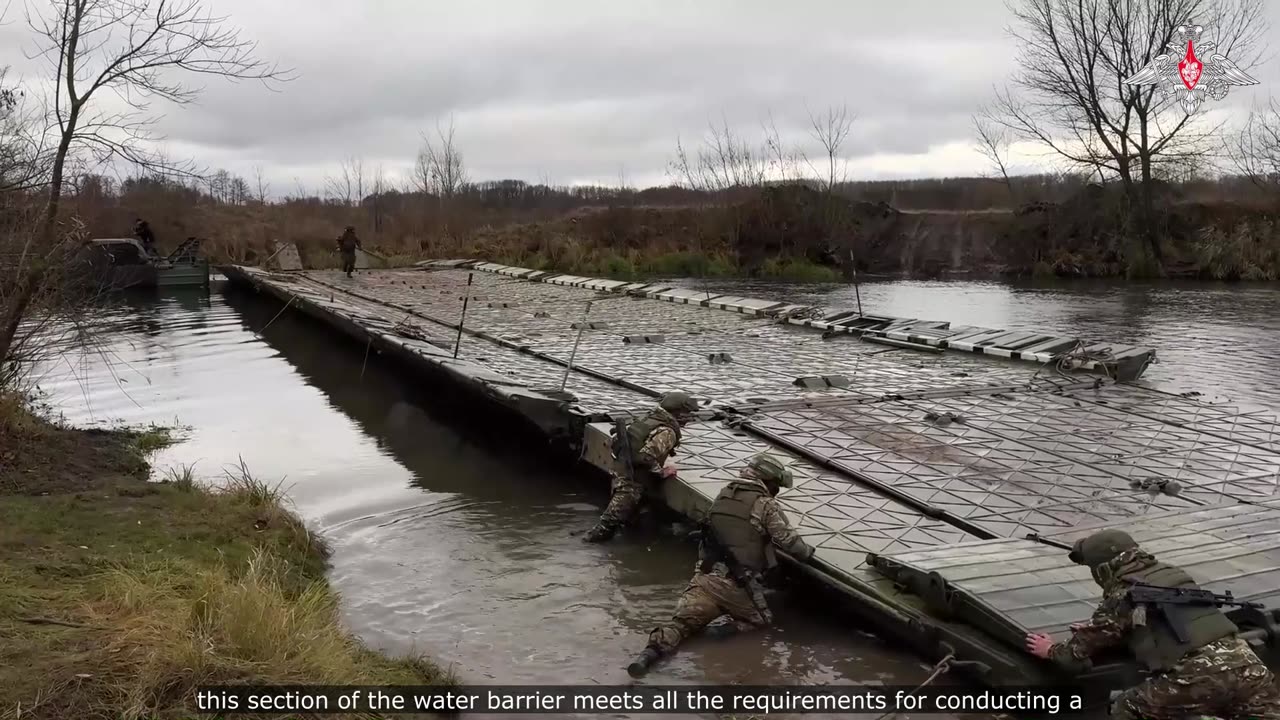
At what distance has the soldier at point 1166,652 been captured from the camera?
158 inches

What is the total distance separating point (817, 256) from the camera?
36.5 metres

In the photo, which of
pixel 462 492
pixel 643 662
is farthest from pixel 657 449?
pixel 462 492

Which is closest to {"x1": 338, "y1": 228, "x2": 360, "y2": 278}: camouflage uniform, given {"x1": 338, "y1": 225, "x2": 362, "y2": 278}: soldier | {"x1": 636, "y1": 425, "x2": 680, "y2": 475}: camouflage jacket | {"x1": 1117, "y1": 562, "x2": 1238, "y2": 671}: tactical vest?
{"x1": 338, "y1": 225, "x2": 362, "y2": 278}: soldier

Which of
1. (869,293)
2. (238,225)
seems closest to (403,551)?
(869,293)

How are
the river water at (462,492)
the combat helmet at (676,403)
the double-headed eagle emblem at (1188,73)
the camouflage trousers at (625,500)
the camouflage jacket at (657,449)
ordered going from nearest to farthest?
the river water at (462,492), the camouflage jacket at (657,449), the camouflage trousers at (625,500), the combat helmet at (676,403), the double-headed eagle emblem at (1188,73)

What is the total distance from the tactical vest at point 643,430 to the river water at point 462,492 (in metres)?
0.70

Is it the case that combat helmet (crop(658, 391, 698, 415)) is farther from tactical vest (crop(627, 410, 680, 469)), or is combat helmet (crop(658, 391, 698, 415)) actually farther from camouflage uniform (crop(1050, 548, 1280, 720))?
camouflage uniform (crop(1050, 548, 1280, 720))

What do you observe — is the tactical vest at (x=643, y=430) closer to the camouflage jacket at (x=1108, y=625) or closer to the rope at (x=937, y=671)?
the rope at (x=937, y=671)

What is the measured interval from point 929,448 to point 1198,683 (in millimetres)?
4610

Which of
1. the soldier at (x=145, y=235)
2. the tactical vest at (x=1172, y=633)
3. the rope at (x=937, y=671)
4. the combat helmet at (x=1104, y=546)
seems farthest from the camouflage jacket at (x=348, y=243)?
the tactical vest at (x=1172, y=633)

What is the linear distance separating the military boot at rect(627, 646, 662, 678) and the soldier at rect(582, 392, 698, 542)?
7.09 feet

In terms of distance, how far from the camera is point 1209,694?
4.02 meters

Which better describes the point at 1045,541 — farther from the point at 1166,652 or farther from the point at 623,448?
the point at 623,448

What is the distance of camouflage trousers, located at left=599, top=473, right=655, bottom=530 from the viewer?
769 cm
